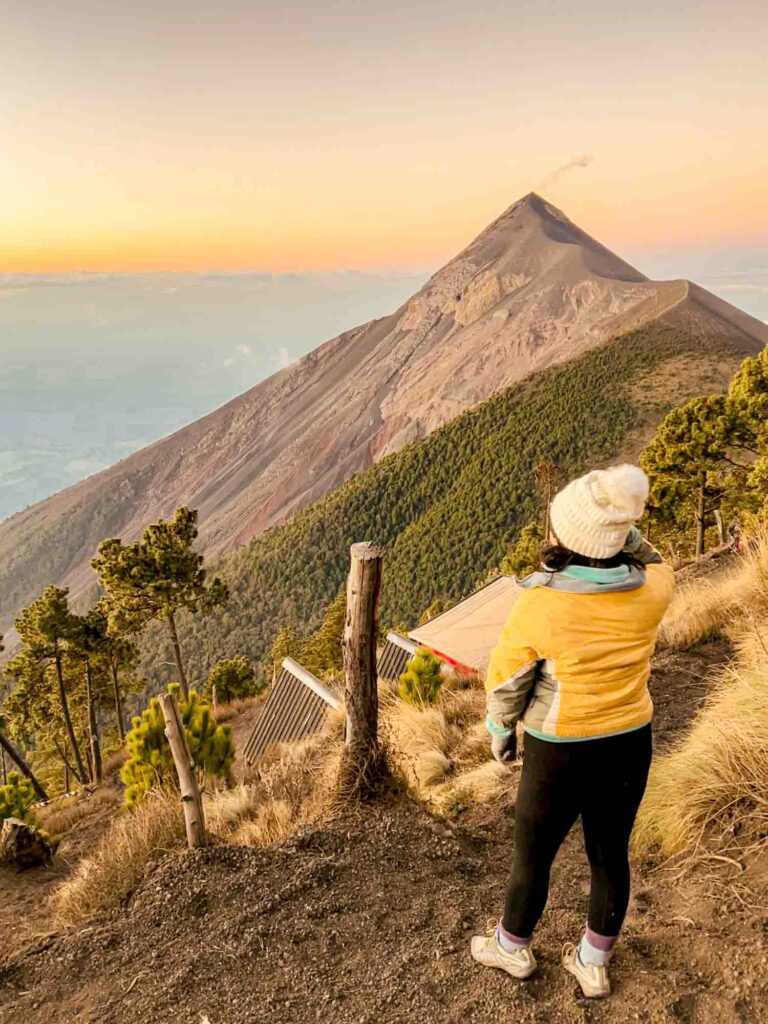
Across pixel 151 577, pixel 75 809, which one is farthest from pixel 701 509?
pixel 75 809

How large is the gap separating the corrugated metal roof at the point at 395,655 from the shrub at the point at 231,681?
46.6 ft

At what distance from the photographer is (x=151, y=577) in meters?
20.8

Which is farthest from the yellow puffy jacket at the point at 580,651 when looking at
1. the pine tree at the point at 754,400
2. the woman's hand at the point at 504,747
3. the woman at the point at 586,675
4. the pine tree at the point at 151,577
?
the pine tree at the point at 151,577

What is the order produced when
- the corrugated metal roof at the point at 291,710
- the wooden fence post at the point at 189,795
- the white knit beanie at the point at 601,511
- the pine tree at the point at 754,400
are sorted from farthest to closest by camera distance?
the pine tree at the point at 754,400, the corrugated metal roof at the point at 291,710, the wooden fence post at the point at 189,795, the white knit beanie at the point at 601,511

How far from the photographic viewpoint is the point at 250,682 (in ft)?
113

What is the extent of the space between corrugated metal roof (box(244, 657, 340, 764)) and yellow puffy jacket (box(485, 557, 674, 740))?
14.9m

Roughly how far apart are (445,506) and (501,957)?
92.1 m

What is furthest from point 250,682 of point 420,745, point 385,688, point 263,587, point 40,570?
point 40,570

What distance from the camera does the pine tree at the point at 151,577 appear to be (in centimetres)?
2048

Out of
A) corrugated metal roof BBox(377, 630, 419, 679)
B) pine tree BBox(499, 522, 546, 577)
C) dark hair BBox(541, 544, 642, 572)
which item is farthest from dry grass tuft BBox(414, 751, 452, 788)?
pine tree BBox(499, 522, 546, 577)

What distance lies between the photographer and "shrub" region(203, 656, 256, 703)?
107 feet

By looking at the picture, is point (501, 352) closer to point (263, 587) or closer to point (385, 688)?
point (263, 587)

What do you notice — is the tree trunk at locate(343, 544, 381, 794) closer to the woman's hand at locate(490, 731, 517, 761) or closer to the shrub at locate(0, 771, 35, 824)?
the woman's hand at locate(490, 731, 517, 761)

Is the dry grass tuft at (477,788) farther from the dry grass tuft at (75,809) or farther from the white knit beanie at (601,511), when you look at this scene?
the dry grass tuft at (75,809)
